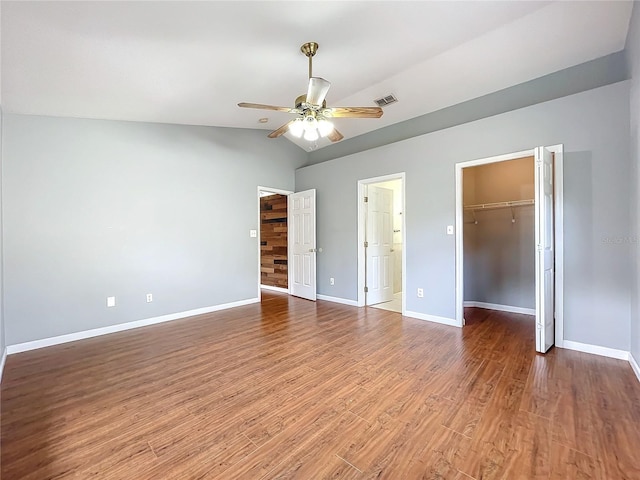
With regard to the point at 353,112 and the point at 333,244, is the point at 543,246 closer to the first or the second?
the point at 353,112

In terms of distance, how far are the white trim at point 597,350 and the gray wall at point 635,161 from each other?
15cm

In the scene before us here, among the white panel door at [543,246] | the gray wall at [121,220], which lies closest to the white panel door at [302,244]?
the gray wall at [121,220]

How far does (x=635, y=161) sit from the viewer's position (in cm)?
251

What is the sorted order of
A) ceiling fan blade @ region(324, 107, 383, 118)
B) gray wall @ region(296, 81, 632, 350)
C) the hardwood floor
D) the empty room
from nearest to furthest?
the hardwood floor → the empty room → ceiling fan blade @ region(324, 107, 383, 118) → gray wall @ region(296, 81, 632, 350)

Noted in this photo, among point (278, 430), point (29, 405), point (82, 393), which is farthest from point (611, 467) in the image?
point (29, 405)

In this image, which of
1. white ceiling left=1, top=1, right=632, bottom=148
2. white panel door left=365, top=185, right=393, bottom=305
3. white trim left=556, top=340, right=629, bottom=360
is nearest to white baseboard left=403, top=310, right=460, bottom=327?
white panel door left=365, top=185, right=393, bottom=305

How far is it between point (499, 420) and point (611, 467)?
513mm

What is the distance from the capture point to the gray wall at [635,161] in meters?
2.38

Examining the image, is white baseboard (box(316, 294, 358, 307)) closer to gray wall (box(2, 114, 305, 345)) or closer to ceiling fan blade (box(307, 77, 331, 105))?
gray wall (box(2, 114, 305, 345))

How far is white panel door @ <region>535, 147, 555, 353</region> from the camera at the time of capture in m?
2.82

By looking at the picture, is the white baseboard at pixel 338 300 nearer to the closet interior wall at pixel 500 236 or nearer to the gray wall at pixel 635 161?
the closet interior wall at pixel 500 236

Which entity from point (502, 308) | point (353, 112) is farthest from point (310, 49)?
point (502, 308)

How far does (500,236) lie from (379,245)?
1916 mm

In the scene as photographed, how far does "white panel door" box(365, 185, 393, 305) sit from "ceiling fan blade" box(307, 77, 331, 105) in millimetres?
2571
